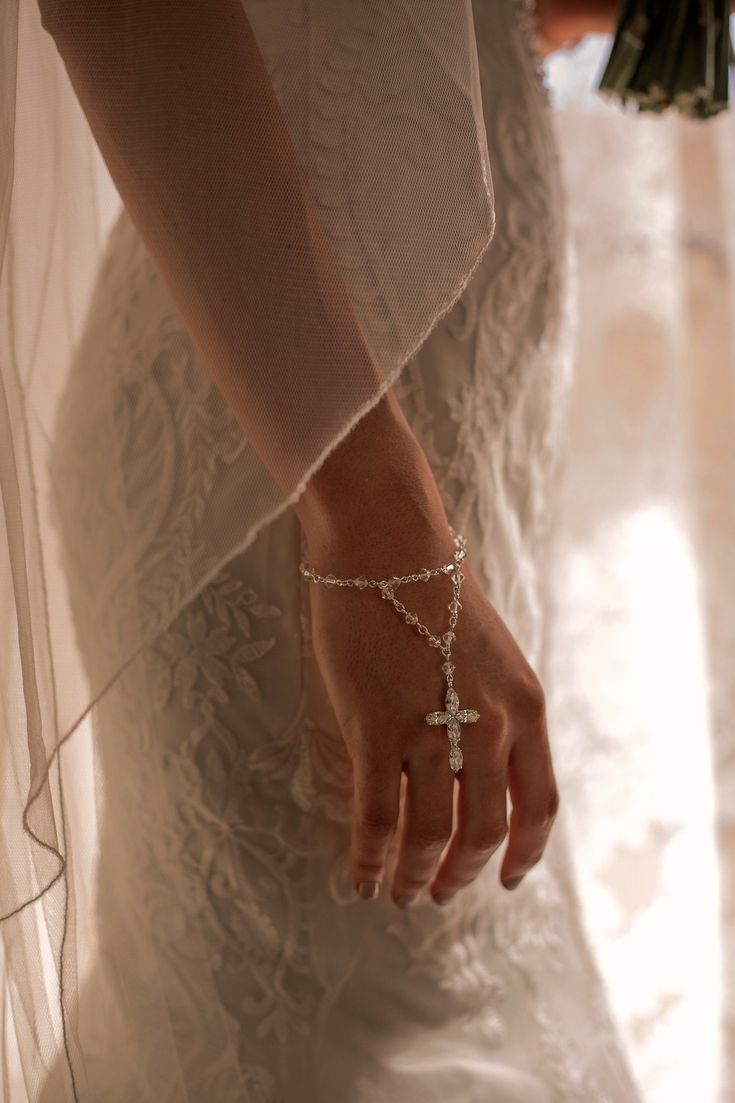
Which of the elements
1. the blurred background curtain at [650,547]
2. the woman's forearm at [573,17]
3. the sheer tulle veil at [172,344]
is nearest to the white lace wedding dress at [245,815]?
the sheer tulle veil at [172,344]

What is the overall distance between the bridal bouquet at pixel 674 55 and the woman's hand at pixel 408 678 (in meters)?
0.54

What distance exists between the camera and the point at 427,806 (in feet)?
1.69

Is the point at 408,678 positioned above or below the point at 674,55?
below

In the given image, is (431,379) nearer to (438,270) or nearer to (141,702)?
(438,270)

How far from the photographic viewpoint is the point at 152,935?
56 cm

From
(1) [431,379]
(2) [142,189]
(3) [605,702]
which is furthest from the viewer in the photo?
(3) [605,702]

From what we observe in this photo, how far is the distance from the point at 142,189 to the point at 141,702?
0.28 meters

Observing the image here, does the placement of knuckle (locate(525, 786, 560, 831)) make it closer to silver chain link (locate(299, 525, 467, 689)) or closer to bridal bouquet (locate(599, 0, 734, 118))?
silver chain link (locate(299, 525, 467, 689))

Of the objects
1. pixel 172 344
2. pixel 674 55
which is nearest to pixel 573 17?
pixel 674 55

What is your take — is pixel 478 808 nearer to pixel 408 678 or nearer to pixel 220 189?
pixel 408 678

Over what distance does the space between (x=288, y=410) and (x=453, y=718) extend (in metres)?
0.18

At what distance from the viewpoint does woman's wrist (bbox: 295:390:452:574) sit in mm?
501

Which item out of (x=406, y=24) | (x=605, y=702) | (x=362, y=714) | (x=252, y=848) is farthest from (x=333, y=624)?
(x=605, y=702)

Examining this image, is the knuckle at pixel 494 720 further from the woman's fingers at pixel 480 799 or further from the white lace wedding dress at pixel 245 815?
the white lace wedding dress at pixel 245 815
